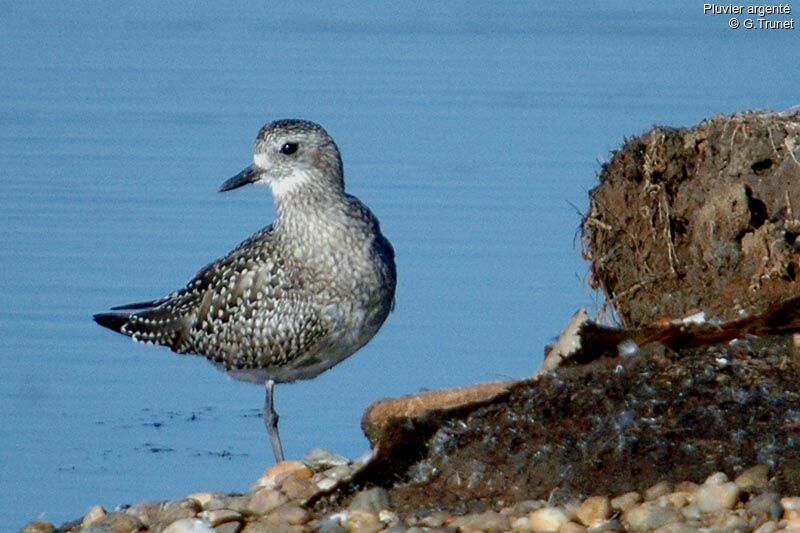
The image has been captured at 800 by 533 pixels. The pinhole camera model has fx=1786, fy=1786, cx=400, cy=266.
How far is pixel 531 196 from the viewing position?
41.4 feet

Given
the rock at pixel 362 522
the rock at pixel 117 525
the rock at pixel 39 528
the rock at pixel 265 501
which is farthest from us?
the rock at pixel 39 528

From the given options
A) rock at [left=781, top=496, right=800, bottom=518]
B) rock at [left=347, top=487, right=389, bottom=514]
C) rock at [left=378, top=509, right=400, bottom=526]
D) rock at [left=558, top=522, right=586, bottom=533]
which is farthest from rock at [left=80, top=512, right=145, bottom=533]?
rock at [left=781, top=496, right=800, bottom=518]

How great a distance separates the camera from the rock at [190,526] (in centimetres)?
634

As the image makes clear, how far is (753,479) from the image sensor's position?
19.7 feet

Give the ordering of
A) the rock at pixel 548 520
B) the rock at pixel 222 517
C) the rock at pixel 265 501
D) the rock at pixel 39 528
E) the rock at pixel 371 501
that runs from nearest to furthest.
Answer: the rock at pixel 548 520, the rock at pixel 371 501, the rock at pixel 222 517, the rock at pixel 265 501, the rock at pixel 39 528

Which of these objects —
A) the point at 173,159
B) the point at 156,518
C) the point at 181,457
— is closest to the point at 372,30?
the point at 173,159

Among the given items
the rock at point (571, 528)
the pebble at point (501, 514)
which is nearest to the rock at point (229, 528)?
the pebble at point (501, 514)

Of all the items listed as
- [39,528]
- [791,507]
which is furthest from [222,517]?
[791,507]

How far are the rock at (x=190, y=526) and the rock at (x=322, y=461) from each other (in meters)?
0.72

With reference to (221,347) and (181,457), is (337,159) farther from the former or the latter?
(181,457)

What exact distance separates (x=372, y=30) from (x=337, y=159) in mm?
8136

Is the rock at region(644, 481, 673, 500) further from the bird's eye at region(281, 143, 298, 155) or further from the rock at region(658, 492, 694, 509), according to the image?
the bird's eye at region(281, 143, 298, 155)

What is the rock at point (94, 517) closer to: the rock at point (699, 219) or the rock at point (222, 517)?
the rock at point (222, 517)

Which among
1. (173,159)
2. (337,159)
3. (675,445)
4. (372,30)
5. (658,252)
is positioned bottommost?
(675,445)
